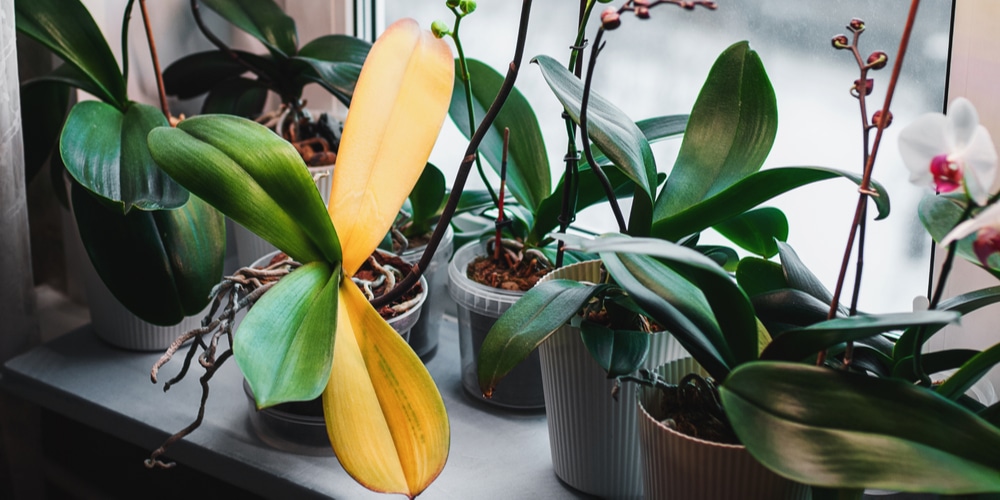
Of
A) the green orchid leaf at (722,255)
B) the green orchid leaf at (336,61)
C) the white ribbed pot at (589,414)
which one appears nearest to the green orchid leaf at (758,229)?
the green orchid leaf at (722,255)

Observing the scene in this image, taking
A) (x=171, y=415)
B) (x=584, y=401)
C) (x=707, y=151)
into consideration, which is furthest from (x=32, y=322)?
(x=707, y=151)

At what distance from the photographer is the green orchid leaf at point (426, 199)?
1.06 metres

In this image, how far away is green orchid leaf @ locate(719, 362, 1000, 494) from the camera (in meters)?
0.49

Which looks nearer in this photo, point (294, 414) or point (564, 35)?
point (294, 414)

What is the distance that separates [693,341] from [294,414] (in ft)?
1.49

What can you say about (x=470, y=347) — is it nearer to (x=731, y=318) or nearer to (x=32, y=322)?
(x=731, y=318)

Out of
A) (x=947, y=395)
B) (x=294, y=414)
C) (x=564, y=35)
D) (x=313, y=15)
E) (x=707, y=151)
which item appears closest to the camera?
(x=947, y=395)

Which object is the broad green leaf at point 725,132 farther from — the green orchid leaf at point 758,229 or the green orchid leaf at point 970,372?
the green orchid leaf at point 970,372

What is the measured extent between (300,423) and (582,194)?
389 mm

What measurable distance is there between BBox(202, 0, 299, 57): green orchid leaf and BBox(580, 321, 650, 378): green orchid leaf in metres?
0.66

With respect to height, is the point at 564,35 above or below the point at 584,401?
above

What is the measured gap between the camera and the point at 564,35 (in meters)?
1.11

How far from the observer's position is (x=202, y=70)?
1.18 m

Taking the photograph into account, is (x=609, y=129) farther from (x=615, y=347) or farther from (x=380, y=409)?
(x=380, y=409)
